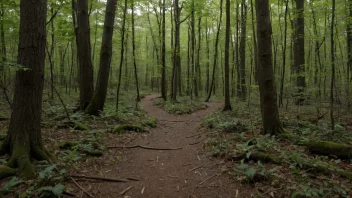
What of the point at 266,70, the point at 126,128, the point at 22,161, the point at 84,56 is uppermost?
the point at 84,56

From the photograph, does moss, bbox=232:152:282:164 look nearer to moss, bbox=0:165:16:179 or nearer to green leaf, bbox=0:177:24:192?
green leaf, bbox=0:177:24:192

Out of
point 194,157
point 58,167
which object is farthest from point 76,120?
point 194,157

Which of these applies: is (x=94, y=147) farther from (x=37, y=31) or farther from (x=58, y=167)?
(x=37, y=31)

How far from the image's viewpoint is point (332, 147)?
480 cm

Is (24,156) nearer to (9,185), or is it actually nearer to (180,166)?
(9,185)

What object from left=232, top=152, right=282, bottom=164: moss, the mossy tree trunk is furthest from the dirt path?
the mossy tree trunk

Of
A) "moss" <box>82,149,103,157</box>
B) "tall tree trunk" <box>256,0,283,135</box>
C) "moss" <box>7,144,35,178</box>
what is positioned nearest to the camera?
"moss" <box>7,144,35,178</box>

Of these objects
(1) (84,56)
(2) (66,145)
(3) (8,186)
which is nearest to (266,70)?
(2) (66,145)

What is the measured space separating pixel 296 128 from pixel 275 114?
1.48 m

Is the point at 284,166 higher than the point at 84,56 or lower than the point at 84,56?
lower

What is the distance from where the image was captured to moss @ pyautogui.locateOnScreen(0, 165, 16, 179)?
356 cm

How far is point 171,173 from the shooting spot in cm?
473

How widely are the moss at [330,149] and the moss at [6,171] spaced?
21.4 ft

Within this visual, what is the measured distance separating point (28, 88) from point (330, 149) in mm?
6904
